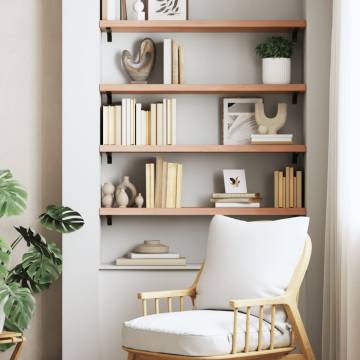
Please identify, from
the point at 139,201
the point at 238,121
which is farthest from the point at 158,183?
the point at 238,121

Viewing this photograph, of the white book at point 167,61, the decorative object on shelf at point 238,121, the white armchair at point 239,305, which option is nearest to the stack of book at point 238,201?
the decorative object on shelf at point 238,121

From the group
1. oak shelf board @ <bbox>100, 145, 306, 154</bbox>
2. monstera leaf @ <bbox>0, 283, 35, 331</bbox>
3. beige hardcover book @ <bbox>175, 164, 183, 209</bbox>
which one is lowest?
monstera leaf @ <bbox>0, 283, 35, 331</bbox>

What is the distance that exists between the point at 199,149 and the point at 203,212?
37 cm

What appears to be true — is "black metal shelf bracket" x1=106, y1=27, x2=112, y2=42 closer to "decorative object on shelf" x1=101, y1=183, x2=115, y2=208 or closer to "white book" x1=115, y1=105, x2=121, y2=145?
"white book" x1=115, y1=105, x2=121, y2=145

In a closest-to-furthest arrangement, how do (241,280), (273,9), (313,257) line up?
(241,280), (313,257), (273,9)

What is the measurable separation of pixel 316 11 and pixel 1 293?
7.87ft

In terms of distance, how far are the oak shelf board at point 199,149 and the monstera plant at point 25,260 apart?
47 cm

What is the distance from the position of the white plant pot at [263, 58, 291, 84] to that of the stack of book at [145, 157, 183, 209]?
29.5 inches

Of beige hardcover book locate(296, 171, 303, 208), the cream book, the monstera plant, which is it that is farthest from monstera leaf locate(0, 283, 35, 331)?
beige hardcover book locate(296, 171, 303, 208)

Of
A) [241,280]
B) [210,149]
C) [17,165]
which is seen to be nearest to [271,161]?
[210,149]

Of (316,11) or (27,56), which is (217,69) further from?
(27,56)

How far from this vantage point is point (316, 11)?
187 inches

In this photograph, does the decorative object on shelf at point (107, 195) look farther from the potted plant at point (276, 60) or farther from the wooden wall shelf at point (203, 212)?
the potted plant at point (276, 60)

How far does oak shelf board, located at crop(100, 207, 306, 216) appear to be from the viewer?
4801 millimetres
